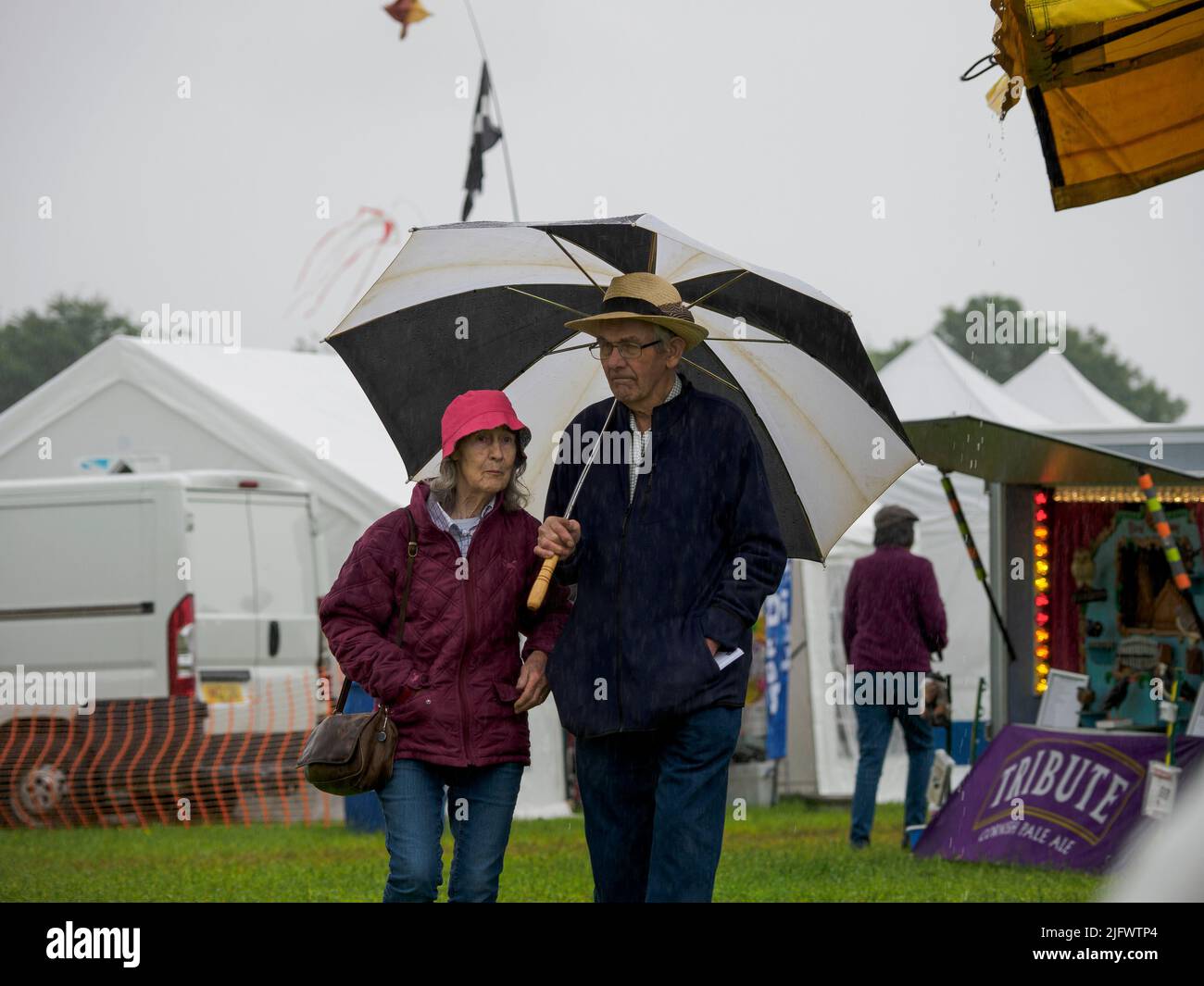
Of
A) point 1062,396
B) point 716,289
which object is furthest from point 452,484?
point 1062,396

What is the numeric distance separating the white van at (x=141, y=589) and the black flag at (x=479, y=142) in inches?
164

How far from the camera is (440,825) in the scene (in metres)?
4.77

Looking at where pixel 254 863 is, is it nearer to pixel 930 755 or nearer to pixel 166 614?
pixel 166 614

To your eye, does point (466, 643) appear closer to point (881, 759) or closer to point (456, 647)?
point (456, 647)

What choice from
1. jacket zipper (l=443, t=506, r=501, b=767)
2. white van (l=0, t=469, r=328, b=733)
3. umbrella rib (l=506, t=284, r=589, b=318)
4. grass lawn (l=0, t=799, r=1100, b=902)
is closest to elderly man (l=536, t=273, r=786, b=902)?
jacket zipper (l=443, t=506, r=501, b=767)

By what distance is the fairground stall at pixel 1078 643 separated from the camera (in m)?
8.55

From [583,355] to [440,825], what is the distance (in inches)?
67.4

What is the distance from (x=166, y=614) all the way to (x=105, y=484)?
101 cm

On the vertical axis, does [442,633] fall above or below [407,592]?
below

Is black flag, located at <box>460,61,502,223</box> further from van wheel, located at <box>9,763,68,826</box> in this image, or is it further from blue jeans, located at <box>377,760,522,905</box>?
blue jeans, located at <box>377,760,522,905</box>

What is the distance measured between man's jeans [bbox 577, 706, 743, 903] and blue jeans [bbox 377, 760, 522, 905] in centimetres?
24

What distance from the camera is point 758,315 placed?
543 centimetres

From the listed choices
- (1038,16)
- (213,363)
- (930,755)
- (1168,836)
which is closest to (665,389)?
Result: (1038,16)

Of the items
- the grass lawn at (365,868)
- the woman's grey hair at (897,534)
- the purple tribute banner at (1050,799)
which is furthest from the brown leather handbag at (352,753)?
the woman's grey hair at (897,534)
